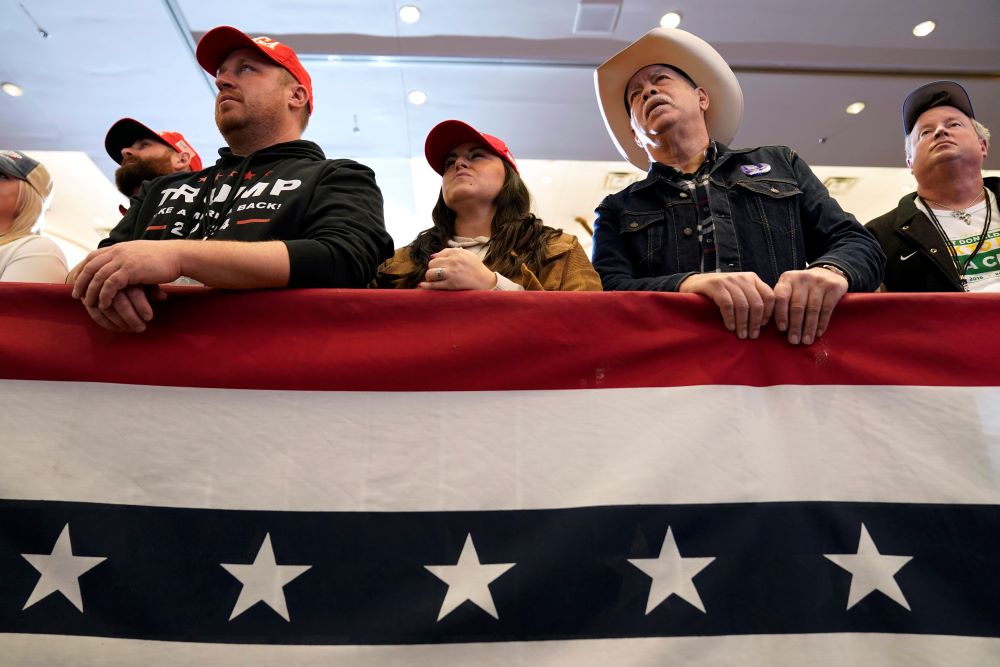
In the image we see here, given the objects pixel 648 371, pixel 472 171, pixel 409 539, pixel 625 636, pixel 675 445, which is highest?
pixel 472 171

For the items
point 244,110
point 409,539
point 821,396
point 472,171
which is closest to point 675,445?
point 821,396

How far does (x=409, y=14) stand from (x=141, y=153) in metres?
2.07

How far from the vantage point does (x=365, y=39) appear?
455 cm

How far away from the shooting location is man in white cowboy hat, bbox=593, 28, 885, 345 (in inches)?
50.5

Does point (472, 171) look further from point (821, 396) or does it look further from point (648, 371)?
point (821, 396)

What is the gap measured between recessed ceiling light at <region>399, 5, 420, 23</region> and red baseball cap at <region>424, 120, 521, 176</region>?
8.16 ft

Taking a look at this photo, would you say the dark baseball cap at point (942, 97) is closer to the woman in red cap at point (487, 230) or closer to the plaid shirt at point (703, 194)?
the plaid shirt at point (703, 194)

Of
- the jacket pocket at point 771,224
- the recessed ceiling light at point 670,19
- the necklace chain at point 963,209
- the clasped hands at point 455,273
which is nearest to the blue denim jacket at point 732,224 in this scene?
the jacket pocket at point 771,224

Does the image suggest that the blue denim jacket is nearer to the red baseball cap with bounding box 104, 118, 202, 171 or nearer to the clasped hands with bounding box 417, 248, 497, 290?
the clasped hands with bounding box 417, 248, 497, 290

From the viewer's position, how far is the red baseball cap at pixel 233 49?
1884 millimetres

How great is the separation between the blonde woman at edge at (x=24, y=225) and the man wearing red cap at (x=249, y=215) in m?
0.35

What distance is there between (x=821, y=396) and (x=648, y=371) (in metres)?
0.30

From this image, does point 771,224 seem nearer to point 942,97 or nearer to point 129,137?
point 942,97

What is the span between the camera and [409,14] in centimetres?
435
